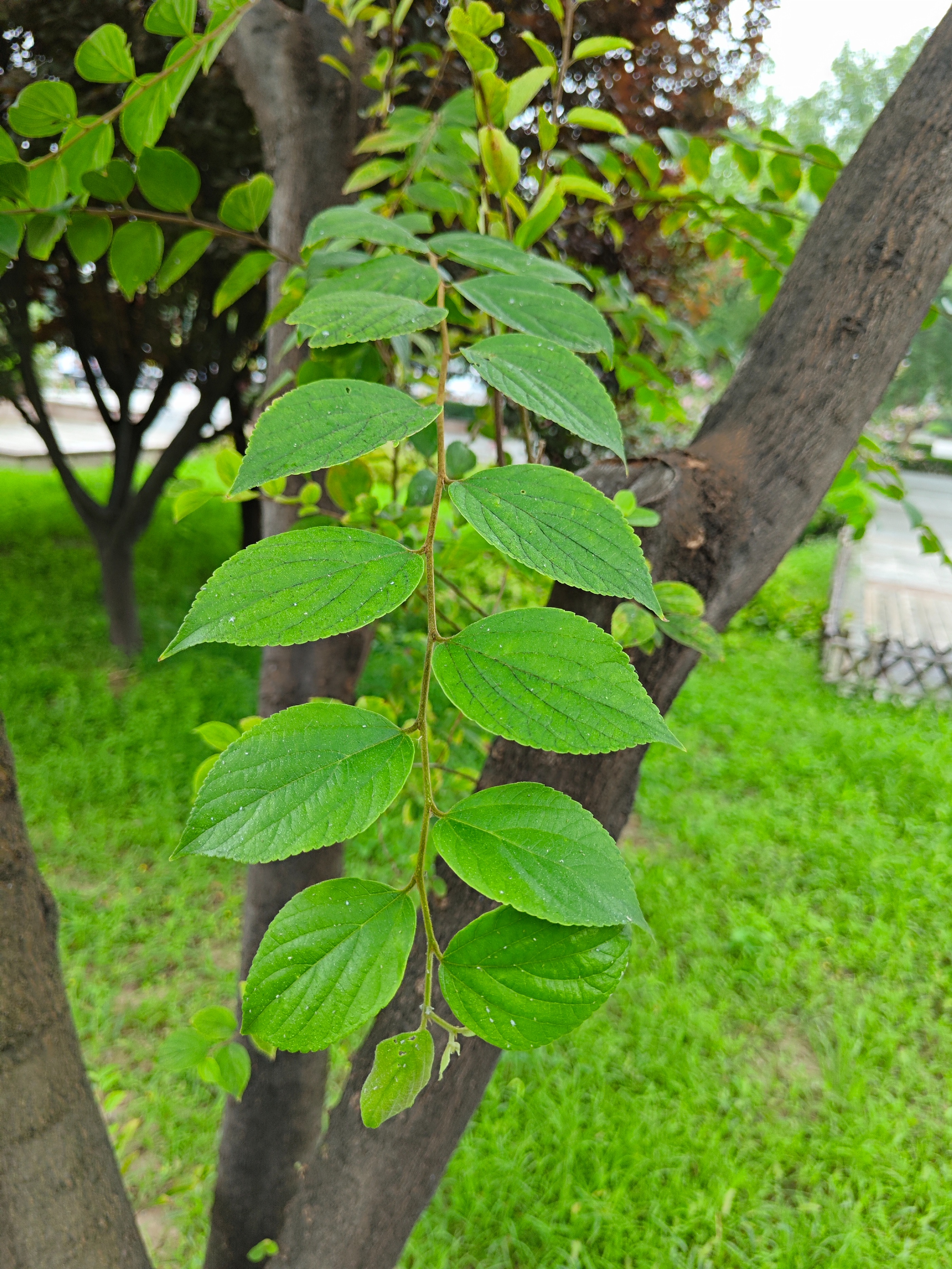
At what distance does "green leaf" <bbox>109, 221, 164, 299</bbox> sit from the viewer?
65cm

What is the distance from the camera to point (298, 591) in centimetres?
31

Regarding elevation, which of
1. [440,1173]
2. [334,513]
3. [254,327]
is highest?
[254,327]

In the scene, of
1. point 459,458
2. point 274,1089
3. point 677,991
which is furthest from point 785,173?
point 677,991

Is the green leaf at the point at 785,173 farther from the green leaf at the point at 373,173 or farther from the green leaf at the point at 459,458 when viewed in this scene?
the green leaf at the point at 459,458

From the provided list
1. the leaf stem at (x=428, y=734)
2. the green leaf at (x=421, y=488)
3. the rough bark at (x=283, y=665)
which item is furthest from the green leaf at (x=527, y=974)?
the rough bark at (x=283, y=665)

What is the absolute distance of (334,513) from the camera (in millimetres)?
1033

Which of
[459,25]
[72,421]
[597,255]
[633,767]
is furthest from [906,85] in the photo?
[72,421]

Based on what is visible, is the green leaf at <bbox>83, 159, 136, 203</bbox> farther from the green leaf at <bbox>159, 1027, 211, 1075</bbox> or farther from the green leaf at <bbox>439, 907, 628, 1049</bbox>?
the green leaf at <bbox>159, 1027, 211, 1075</bbox>

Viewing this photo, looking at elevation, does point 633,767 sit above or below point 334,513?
below

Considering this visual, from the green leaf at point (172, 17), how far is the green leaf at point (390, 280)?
0.62ft

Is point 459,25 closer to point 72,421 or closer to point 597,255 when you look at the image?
point 597,255

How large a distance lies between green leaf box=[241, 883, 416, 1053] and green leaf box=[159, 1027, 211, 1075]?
0.50 meters

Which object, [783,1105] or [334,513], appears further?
[783,1105]

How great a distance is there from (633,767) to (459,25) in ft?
2.09
